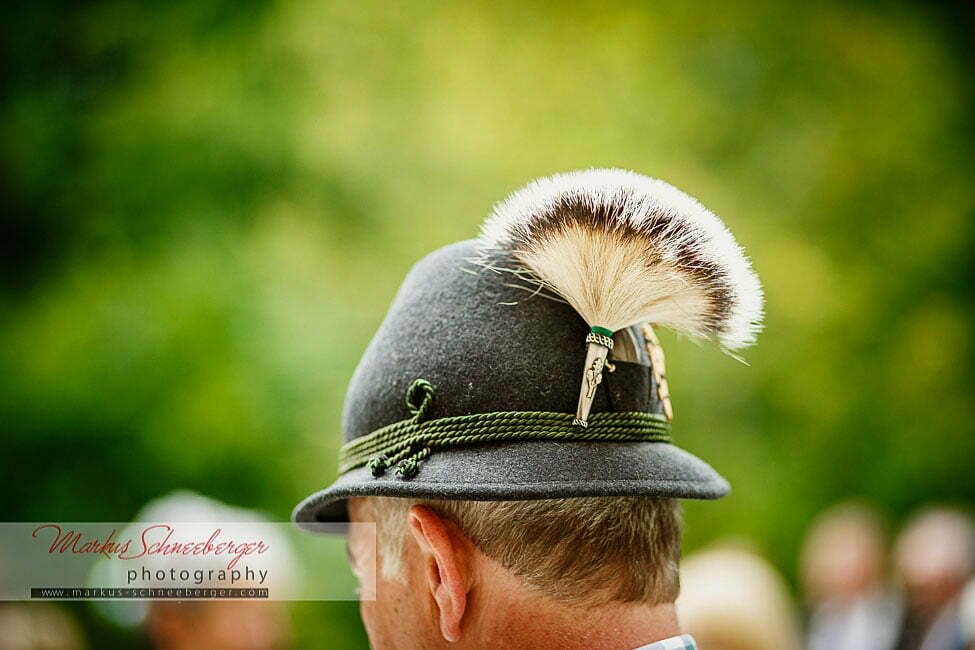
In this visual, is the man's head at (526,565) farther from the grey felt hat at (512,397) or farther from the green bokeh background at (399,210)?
the green bokeh background at (399,210)

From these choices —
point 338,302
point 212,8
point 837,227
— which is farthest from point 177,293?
point 837,227

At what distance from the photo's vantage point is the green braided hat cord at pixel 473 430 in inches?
38.9

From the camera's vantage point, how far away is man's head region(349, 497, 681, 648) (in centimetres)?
96

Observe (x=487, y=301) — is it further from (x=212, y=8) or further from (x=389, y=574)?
(x=212, y=8)

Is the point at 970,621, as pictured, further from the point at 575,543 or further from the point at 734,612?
the point at 575,543

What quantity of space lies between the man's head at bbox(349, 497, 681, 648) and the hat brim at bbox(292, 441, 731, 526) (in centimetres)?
3

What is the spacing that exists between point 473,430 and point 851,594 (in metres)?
3.47

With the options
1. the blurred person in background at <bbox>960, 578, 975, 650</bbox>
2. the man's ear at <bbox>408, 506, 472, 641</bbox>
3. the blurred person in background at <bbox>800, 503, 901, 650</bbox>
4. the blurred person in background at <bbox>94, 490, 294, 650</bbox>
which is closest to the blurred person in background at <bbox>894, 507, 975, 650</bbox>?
the blurred person in background at <bbox>800, 503, 901, 650</bbox>

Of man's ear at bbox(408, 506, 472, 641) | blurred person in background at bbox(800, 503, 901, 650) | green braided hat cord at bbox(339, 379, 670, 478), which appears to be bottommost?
blurred person in background at bbox(800, 503, 901, 650)

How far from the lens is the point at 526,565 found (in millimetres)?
959

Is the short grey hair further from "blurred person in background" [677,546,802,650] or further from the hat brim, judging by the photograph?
"blurred person in background" [677,546,802,650]

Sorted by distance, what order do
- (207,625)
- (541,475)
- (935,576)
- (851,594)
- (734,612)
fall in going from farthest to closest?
(851,594) < (935,576) < (734,612) < (207,625) < (541,475)

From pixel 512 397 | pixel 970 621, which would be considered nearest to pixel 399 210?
pixel 970 621

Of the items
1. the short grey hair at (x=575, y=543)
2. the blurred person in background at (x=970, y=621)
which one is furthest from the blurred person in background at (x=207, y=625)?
the blurred person in background at (x=970, y=621)
